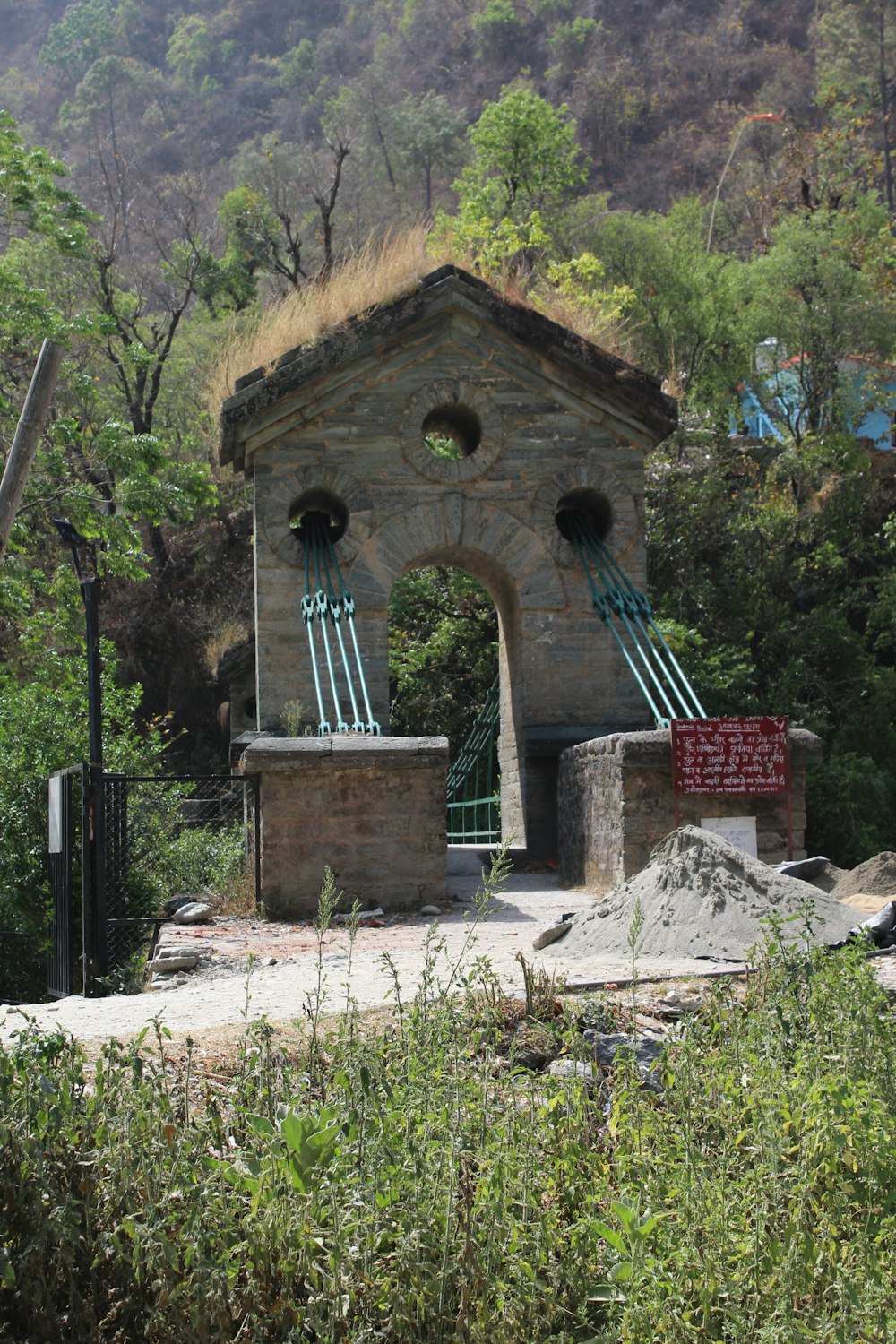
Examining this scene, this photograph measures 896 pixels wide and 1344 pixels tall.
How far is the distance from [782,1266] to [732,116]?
222 ft

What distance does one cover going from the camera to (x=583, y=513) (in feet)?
45.3

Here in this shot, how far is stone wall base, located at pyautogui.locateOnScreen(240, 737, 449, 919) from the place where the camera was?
986 cm

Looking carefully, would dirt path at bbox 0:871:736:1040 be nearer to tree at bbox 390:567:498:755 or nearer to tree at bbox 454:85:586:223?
tree at bbox 390:567:498:755

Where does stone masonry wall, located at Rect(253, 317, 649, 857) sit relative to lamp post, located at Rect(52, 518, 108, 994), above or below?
above

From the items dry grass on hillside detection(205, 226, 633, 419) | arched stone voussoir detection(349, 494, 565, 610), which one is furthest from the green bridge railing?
dry grass on hillside detection(205, 226, 633, 419)

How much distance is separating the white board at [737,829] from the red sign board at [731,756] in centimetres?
22

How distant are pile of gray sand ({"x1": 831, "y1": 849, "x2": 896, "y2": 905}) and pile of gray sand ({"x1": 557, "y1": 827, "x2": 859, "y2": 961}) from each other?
1449 mm

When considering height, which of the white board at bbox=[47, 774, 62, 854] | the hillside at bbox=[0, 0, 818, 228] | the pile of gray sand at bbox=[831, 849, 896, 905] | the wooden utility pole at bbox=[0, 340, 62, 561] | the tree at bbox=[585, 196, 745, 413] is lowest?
the pile of gray sand at bbox=[831, 849, 896, 905]

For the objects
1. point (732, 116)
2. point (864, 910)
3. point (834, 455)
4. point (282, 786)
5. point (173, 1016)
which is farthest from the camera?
point (732, 116)

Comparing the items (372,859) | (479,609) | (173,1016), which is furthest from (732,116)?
(173,1016)

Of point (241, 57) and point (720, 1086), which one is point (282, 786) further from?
point (241, 57)

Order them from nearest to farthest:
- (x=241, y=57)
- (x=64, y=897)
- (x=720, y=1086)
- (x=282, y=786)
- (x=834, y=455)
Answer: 1. (x=720, y=1086)
2. (x=64, y=897)
3. (x=282, y=786)
4. (x=834, y=455)
5. (x=241, y=57)

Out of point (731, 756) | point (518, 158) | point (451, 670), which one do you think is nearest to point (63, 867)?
point (731, 756)

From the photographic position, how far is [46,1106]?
3475 mm
